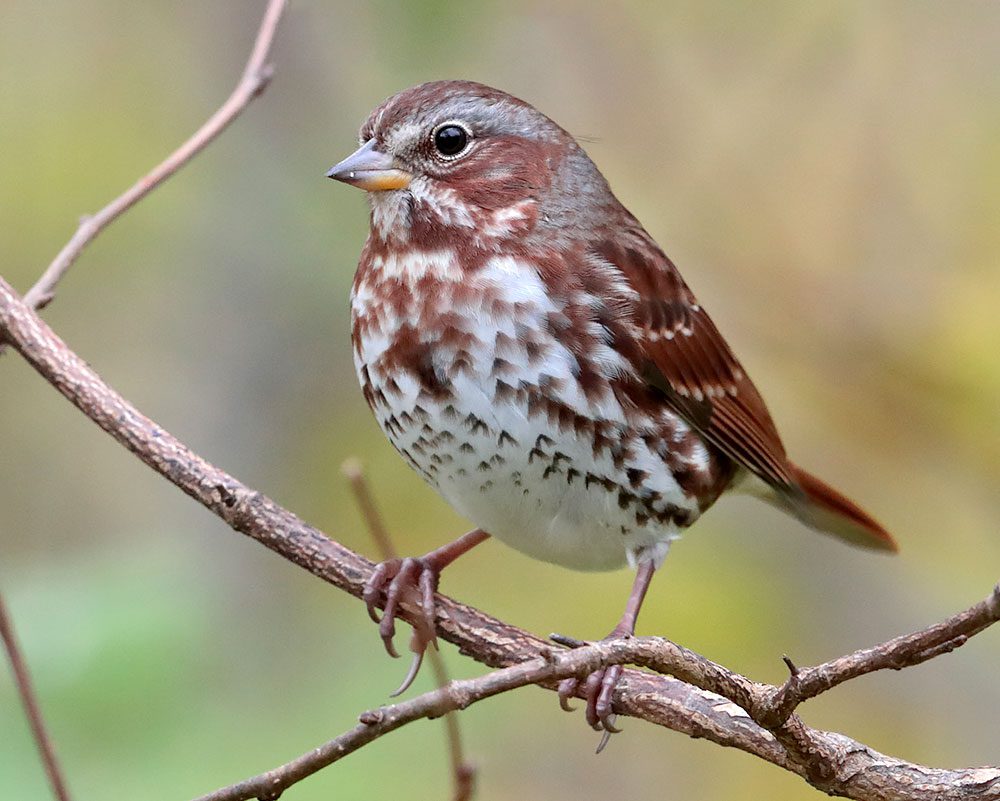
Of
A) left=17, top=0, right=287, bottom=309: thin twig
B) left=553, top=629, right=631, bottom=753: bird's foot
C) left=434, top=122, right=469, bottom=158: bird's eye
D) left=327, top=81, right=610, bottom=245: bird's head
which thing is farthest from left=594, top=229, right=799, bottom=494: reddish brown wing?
left=17, top=0, right=287, bottom=309: thin twig

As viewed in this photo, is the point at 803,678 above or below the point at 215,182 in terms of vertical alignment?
below

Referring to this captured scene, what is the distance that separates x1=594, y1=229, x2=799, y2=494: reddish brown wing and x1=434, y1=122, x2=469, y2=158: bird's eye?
0.43 m

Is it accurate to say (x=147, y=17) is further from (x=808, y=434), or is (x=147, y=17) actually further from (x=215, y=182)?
(x=808, y=434)

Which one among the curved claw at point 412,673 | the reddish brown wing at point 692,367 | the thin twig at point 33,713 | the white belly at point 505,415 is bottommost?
the thin twig at point 33,713

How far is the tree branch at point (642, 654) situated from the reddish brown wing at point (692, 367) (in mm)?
899

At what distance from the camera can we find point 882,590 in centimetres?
529

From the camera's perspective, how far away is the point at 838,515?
4.45 m

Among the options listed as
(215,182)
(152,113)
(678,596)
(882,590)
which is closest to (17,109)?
(152,113)

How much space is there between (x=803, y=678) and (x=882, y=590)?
3.18m

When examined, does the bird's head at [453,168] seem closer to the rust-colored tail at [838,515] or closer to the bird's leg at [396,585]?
the bird's leg at [396,585]

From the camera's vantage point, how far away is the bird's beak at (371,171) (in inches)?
136

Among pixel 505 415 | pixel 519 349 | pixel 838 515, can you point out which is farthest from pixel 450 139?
pixel 838 515

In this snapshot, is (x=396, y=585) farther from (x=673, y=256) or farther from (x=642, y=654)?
(x=673, y=256)

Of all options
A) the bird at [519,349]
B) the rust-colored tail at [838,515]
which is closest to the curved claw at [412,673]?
the bird at [519,349]
